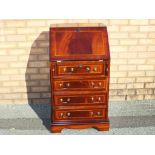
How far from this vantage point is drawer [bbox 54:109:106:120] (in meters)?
4.46

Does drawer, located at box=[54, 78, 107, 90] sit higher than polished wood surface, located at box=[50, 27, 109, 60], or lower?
lower

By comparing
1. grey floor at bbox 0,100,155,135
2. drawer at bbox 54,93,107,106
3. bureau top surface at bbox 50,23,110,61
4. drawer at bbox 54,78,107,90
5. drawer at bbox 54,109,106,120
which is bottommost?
grey floor at bbox 0,100,155,135

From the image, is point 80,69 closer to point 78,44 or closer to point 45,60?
point 78,44

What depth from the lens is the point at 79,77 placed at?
13.9 feet

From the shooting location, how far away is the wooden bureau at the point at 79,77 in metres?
4.16

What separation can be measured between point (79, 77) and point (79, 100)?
346 mm

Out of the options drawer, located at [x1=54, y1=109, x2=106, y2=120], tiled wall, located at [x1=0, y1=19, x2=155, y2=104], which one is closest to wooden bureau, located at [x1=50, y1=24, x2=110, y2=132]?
drawer, located at [x1=54, y1=109, x2=106, y2=120]

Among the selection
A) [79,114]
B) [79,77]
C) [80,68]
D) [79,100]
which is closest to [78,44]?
[80,68]

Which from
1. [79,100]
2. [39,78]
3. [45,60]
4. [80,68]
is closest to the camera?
[80,68]

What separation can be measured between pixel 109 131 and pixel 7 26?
2161 millimetres

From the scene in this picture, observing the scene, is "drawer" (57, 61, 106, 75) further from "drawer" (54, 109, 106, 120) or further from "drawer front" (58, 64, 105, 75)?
"drawer" (54, 109, 106, 120)

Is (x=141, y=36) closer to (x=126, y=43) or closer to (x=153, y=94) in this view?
(x=126, y=43)

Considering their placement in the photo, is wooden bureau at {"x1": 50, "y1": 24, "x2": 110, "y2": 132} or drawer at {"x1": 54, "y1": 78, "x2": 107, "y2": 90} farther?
drawer at {"x1": 54, "y1": 78, "x2": 107, "y2": 90}

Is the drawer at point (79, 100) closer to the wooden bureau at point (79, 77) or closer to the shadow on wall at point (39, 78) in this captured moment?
the wooden bureau at point (79, 77)
